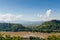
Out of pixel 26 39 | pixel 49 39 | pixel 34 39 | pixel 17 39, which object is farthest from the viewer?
pixel 26 39

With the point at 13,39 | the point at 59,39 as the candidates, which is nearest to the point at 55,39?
the point at 59,39

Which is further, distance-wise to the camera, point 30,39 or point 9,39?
point 30,39

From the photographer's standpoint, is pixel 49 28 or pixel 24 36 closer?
pixel 24 36

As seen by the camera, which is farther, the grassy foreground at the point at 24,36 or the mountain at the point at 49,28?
the mountain at the point at 49,28

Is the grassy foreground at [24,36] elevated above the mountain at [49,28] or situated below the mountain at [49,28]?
below

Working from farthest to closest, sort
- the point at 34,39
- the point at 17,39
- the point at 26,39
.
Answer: the point at 26,39
the point at 34,39
the point at 17,39

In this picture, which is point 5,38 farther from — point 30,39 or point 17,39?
point 30,39

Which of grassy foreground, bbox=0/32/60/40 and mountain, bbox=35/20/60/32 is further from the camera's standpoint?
mountain, bbox=35/20/60/32

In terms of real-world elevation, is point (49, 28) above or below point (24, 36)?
above

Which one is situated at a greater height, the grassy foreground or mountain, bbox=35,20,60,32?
mountain, bbox=35,20,60,32

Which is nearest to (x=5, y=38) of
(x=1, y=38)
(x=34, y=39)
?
(x=1, y=38)
